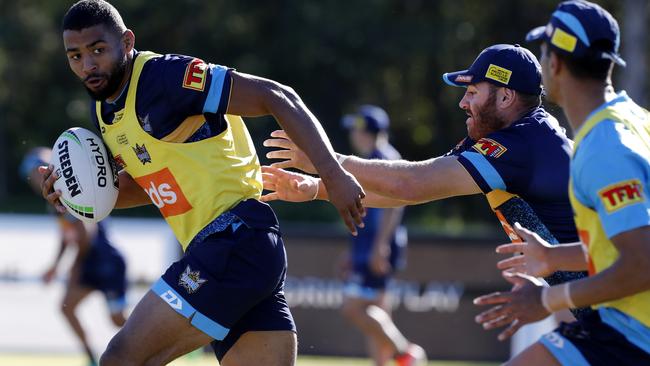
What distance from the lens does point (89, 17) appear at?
4918 mm

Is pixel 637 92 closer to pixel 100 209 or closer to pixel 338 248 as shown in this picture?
pixel 338 248

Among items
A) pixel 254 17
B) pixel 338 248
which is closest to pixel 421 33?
pixel 254 17

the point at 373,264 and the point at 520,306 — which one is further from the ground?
the point at 520,306

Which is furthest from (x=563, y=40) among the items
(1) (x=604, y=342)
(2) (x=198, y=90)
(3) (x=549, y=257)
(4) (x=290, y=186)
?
(4) (x=290, y=186)

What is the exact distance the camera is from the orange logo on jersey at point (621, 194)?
3.67 m

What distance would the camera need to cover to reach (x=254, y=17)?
34.8m

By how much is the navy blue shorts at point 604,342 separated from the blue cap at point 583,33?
924mm

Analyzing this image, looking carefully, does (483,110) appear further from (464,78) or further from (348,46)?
(348,46)

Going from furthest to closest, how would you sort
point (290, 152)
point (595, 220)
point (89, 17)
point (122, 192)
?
point (122, 192) < point (290, 152) < point (89, 17) < point (595, 220)

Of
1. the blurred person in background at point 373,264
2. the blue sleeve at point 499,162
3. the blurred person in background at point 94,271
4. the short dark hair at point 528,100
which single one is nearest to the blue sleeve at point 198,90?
the blue sleeve at point 499,162

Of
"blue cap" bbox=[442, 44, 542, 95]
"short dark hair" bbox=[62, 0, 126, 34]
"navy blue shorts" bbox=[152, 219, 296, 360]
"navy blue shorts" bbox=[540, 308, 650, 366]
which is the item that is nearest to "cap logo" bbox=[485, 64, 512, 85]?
"blue cap" bbox=[442, 44, 542, 95]

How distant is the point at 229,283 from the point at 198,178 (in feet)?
1.58

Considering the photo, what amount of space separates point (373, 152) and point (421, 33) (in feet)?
73.6

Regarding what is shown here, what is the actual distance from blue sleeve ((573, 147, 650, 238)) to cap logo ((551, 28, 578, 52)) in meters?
0.40
